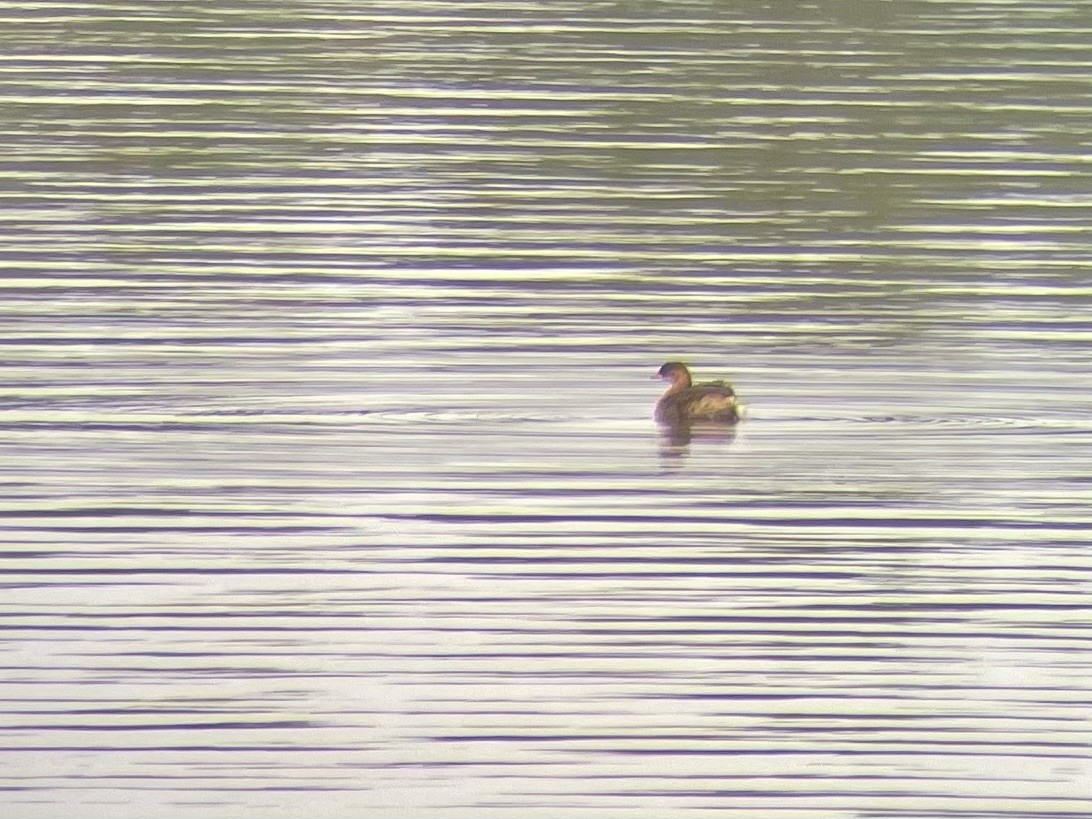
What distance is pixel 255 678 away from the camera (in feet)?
8.93

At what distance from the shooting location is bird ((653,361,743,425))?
12.0 ft

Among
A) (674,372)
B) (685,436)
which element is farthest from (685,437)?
(674,372)

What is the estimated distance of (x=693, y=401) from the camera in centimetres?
367

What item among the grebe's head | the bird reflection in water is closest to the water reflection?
the bird reflection in water

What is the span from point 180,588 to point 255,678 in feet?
1.02

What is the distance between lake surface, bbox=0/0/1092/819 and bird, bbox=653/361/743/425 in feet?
0.12

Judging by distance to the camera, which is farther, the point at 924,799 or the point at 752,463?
the point at 752,463

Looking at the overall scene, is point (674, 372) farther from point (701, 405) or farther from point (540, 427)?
point (540, 427)

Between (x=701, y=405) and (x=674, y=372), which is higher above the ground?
(x=674, y=372)

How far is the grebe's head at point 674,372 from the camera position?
12.5ft

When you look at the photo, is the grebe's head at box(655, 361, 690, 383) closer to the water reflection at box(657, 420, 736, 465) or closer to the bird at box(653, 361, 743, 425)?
the bird at box(653, 361, 743, 425)

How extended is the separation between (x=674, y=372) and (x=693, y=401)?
184 mm

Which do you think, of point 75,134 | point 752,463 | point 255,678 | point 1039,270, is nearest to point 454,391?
point 752,463

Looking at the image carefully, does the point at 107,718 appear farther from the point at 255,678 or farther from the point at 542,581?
the point at 542,581
